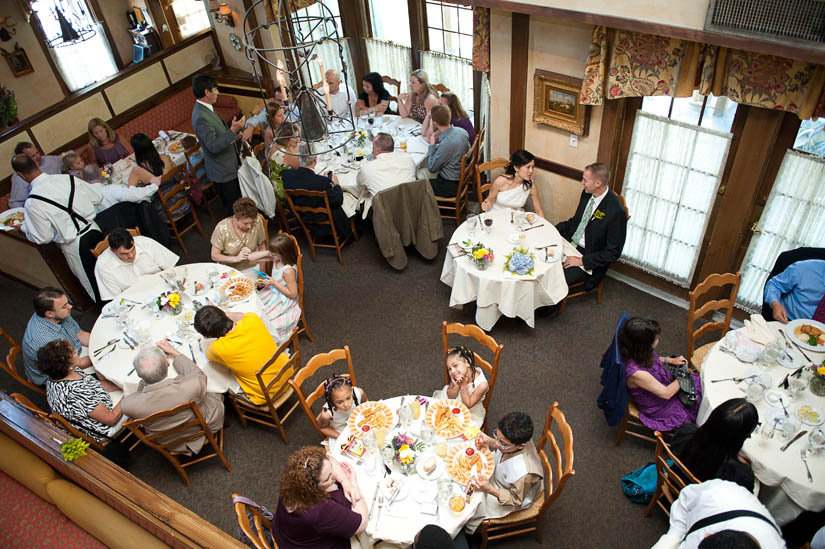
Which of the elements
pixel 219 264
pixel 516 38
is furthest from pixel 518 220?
pixel 219 264

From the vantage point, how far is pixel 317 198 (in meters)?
6.20

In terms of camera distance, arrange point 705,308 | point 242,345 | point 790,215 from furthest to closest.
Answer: point 790,215
point 705,308
point 242,345

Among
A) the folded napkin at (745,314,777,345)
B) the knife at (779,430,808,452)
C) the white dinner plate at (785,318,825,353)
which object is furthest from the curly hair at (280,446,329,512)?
the white dinner plate at (785,318,825,353)

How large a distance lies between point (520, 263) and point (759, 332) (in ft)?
6.48

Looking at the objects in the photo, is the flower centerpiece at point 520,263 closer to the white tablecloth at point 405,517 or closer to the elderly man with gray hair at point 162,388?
the white tablecloth at point 405,517

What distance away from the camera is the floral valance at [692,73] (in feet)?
12.6

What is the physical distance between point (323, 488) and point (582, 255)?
3.64 metres

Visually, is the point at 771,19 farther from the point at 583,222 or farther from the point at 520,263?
the point at 520,263

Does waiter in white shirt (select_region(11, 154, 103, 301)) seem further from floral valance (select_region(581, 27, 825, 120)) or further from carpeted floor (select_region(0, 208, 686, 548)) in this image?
floral valance (select_region(581, 27, 825, 120))

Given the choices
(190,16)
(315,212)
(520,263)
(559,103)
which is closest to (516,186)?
(559,103)

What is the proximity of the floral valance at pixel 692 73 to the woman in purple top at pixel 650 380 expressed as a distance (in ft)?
6.32

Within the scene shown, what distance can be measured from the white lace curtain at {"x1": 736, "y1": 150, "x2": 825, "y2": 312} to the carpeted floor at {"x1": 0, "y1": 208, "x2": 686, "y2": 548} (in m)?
0.92

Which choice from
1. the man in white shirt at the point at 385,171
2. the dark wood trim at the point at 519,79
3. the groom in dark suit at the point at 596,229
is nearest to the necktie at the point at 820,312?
the groom in dark suit at the point at 596,229

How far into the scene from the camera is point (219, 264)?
5297mm
